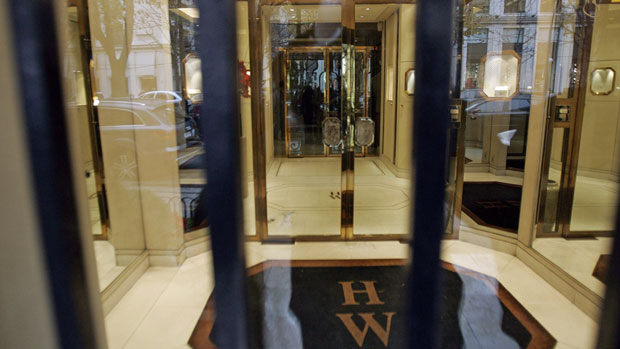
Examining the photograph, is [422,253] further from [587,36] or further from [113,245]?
[587,36]

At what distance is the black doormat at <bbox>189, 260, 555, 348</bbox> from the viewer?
222 centimetres

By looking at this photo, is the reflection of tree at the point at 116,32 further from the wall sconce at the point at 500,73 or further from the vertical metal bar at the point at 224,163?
the wall sconce at the point at 500,73

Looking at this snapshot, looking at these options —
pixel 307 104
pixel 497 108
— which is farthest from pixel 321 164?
pixel 497 108

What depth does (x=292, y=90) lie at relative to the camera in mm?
4031

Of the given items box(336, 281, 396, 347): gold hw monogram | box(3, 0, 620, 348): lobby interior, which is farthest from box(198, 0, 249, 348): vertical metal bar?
box(336, 281, 396, 347): gold hw monogram

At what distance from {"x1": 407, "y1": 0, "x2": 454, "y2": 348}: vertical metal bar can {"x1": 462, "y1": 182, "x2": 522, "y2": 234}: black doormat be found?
3.47m

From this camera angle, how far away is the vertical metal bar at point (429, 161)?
39 centimetres

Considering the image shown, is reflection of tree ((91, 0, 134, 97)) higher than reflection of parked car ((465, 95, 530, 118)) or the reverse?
higher

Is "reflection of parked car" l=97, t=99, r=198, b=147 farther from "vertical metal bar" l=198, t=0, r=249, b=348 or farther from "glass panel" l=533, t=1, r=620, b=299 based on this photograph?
"glass panel" l=533, t=1, r=620, b=299

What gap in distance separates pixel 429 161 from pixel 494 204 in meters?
4.48

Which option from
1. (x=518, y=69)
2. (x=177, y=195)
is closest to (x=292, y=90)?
(x=177, y=195)

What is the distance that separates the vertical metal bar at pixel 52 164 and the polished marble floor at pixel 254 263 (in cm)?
126

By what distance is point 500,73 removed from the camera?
412cm

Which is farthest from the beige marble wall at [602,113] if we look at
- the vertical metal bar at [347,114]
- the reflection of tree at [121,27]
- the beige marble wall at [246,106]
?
the reflection of tree at [121,27]
